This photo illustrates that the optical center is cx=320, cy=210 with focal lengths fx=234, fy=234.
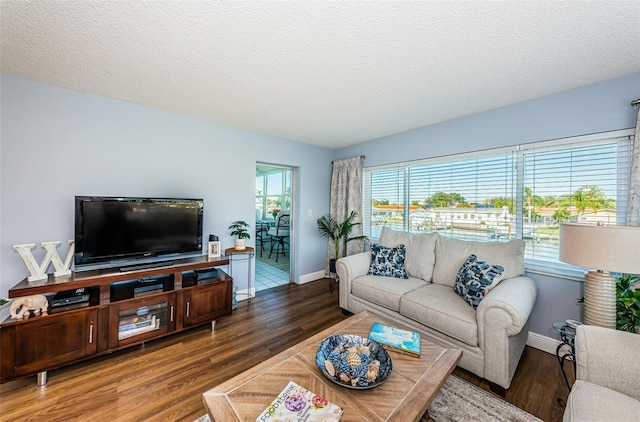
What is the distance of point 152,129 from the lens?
9.01 ft

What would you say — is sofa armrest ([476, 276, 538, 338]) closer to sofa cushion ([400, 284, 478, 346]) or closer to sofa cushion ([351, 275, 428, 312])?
sofa cushion ([400, 284, 478, 346])

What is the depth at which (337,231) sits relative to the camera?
14.0ft

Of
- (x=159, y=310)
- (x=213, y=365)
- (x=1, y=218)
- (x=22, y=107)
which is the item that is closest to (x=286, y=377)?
(x=213, y=365)

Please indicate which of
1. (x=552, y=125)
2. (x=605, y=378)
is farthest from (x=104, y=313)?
(x=552, y=125)

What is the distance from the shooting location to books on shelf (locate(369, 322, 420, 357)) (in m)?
1.51

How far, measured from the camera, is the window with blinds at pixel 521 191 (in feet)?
6.93

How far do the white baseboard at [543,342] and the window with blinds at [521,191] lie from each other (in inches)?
28.5

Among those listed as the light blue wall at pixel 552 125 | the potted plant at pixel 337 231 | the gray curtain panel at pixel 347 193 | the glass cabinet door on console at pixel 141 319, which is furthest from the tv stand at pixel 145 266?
the light blue wall at pixel 552 125

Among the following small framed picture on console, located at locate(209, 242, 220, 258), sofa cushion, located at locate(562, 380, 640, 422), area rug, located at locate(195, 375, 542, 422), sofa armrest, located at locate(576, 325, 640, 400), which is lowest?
area rug, located at locate(195, 375, 542, 422)

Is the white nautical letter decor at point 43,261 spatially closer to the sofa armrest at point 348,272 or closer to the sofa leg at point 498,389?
the sofa armrest at point 348,272

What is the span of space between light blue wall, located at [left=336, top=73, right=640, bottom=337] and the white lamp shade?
1036 mm

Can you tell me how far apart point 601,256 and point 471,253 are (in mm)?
1140

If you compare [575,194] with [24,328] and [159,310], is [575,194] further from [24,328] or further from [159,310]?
[24,328]

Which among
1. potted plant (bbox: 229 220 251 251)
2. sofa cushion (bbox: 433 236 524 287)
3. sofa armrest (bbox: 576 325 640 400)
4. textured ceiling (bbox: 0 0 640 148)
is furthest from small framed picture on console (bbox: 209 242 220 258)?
sofa armrest (bbox: 576 325 640 400)
